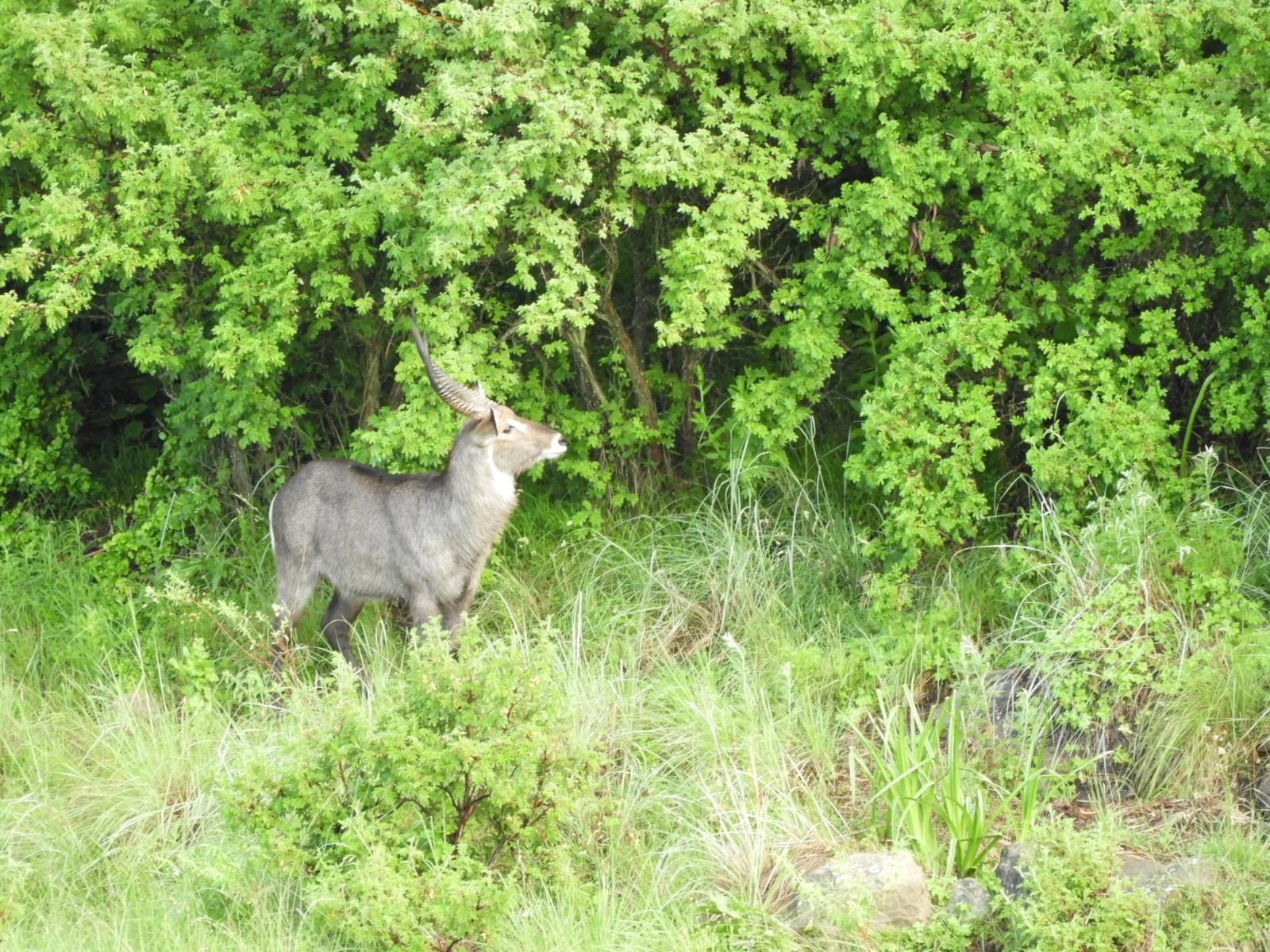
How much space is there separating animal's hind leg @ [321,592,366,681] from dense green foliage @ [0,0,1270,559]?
0.71 meters

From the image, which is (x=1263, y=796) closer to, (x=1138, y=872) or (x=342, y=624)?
(x=1138, y=872)

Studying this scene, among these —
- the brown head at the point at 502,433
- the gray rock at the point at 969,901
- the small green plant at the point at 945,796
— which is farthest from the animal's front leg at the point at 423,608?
the gray rock at the point at 969,901

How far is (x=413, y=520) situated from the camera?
6.84 m

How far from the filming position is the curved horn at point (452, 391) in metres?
6.35

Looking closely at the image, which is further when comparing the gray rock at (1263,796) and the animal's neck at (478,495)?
the animal's neck at (478,495)

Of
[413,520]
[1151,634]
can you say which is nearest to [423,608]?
[413,520]

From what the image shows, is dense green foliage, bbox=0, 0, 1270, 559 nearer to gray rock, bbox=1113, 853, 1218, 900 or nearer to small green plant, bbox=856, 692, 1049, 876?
small green plant, bbox=856, 692, 1049, 876

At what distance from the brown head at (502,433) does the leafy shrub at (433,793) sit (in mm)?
1655

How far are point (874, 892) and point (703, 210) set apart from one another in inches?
144

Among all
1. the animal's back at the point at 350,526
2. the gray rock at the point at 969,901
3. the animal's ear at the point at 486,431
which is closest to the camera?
the gray rock at the point at 969,901

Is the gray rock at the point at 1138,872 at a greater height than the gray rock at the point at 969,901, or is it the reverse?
the gray rock at the point at 1138,872

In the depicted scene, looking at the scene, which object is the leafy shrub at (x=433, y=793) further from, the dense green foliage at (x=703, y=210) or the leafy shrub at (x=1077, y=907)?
the dense green foliage at (x=703, y=210)

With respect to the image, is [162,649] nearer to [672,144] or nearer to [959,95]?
[672,144]

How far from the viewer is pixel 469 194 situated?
6.36 metres
